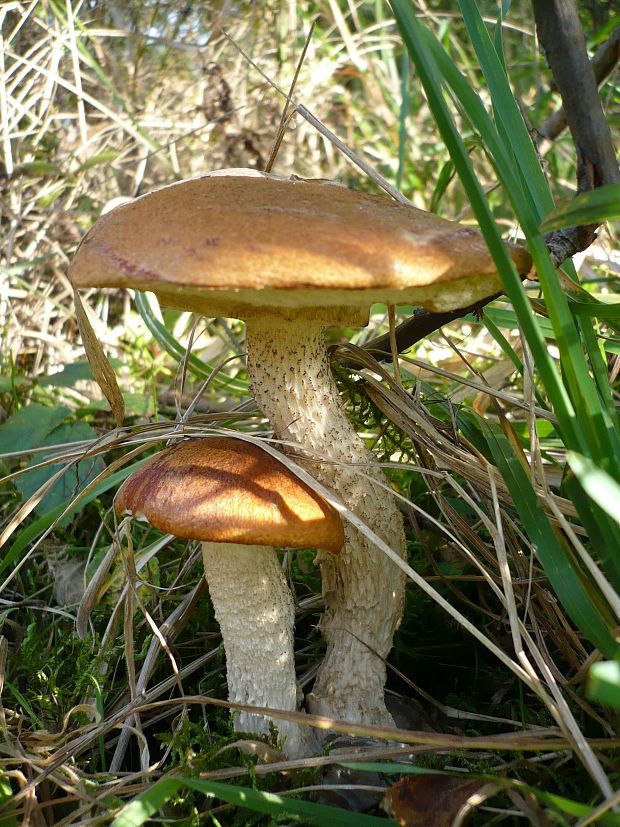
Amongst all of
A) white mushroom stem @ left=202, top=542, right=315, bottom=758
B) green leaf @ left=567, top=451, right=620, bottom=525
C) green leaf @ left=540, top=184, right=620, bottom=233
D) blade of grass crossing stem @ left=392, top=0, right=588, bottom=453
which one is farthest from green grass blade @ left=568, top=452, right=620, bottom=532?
white mushroom stem @ left=202, top=542, right=315, bottom=758

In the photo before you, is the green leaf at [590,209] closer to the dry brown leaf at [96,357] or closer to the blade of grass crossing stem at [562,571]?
the blade of grass crossing stem at [562,571]

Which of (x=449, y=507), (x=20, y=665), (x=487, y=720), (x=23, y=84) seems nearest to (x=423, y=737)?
(x=487, y=720)

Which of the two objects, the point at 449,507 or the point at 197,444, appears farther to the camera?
the point at 449,507

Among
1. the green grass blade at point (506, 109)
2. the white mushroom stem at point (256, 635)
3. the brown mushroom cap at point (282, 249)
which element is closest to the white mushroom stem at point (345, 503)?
the white mushroom stem at point (256, 635)

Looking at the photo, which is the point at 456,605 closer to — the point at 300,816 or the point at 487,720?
the point at 487,720

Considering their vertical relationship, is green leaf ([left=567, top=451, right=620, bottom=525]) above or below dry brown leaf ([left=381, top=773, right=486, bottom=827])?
above

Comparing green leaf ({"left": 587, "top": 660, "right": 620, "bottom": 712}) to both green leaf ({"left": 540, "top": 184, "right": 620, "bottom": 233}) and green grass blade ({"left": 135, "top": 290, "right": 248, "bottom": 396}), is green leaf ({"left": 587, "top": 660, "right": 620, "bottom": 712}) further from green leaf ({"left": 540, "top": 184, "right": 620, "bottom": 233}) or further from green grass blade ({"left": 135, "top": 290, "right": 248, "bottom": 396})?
green grass blade ({"left": 135, "top": 290, "right": 248, "bottom": 396})
